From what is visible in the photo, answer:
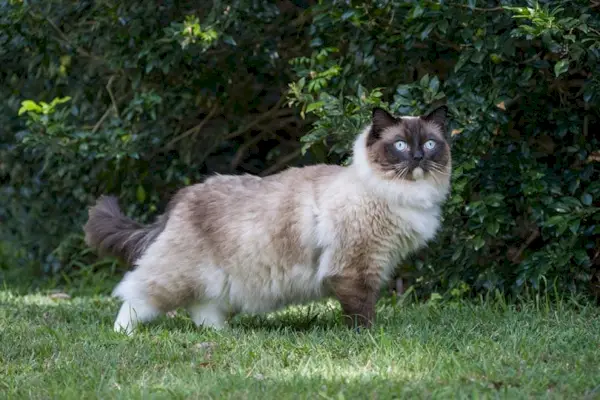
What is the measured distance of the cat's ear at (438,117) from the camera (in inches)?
213

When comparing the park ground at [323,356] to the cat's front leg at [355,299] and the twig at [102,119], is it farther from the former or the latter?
the twig at [102,119]

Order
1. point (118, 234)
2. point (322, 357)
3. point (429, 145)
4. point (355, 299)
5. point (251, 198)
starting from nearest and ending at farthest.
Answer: point (322, 357) < point (355, 299) < point (429, 145) < point (251, 198) < point (118, 234)

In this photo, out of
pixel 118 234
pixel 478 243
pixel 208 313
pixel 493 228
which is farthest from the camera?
pixel 478 243

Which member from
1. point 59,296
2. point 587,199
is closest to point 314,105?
point 587,199

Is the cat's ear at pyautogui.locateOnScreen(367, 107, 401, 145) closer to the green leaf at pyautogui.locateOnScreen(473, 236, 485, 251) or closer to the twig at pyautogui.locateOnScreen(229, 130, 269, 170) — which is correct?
the green leaf at pyautogui.locateOnScreen(473, 236, 485, 251)

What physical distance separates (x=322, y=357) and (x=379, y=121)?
1.48 m

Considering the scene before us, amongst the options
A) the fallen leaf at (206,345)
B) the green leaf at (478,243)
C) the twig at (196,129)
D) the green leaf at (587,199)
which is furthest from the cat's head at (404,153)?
the twig at (196,129)

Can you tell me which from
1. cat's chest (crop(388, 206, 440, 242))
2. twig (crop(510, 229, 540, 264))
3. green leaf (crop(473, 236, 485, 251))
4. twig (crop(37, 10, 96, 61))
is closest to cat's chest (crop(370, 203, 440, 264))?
cat's chest (crop(388, 206, 440, 242))

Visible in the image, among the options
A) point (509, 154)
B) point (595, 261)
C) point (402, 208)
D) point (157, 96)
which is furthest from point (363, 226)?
point (157, 96)

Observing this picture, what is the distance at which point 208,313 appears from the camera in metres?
5.66

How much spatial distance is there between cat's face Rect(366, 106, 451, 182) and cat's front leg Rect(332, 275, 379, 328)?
1.93ft

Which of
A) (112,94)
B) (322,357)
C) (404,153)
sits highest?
(404,153)

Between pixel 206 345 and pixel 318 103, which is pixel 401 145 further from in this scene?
pixel 206 345

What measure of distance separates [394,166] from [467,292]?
1.79 m
